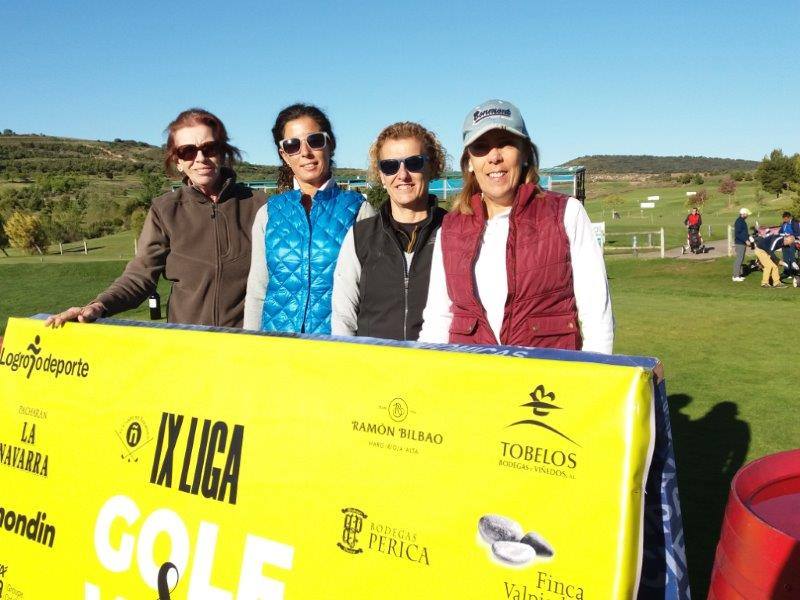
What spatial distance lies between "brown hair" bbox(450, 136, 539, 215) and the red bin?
1.47 metres

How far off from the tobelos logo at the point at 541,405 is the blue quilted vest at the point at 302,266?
169 cm

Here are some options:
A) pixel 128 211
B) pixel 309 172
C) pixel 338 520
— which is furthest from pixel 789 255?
pixel 128 211

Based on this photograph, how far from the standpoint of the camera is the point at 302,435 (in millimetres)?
2477

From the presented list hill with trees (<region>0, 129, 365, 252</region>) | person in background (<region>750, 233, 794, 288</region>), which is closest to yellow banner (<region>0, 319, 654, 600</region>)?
hill with trees (<region>0, 129, 365, 252</region>)

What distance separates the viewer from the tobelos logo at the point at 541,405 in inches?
78.5

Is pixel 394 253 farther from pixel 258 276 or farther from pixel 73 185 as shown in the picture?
pixel 73 185

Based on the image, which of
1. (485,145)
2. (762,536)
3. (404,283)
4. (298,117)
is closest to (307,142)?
(298,117)

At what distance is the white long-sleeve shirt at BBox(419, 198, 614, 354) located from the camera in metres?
2.66

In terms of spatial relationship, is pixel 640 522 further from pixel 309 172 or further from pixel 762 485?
pixel 309 172

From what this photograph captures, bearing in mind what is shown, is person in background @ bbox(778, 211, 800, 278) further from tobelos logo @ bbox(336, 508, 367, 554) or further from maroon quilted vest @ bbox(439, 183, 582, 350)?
tobelos logo @ bbox(336, 508, 367, 554)

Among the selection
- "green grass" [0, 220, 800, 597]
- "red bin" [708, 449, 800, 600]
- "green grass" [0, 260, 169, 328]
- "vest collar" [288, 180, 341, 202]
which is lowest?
"green grass" [0, 260, 169, 328]

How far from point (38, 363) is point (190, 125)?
147cm

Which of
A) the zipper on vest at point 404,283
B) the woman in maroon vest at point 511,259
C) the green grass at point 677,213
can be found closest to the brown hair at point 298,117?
the zipper on vest at point 404,283

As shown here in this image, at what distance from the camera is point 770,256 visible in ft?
53.4
